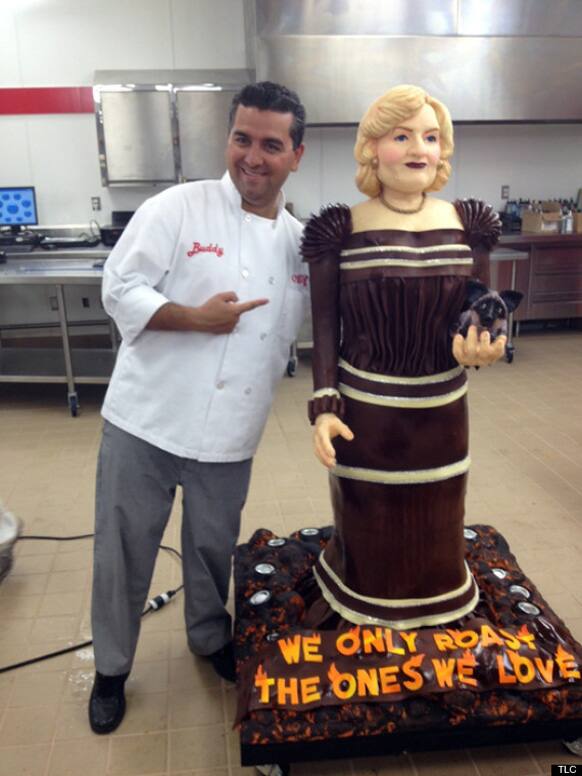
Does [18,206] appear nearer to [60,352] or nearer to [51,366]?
[60,352]

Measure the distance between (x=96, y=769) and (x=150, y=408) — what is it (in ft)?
2.92

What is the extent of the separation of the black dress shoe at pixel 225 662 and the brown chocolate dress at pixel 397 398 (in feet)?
1.32

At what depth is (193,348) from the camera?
1679 millimetres

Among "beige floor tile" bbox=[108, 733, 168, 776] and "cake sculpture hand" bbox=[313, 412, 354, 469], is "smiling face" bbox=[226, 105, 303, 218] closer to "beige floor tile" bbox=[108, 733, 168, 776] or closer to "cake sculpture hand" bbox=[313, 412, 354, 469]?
"cake sculpture hand" bbox=[313, 412, 354, 469]

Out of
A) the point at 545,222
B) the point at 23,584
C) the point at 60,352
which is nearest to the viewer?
the point at 23,584

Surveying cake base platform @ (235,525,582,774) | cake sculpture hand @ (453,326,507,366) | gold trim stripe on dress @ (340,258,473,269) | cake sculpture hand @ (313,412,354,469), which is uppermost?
gold trim stripe on dress @ (340,258,473,269)

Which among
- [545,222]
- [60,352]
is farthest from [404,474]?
[545,222]

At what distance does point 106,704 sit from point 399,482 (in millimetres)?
972

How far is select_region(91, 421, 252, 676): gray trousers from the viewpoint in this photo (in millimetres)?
1725

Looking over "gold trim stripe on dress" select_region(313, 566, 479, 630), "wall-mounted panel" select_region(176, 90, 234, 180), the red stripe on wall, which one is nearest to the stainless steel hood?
"wall-mounted panel" select_region(176, 90, 234, 180)

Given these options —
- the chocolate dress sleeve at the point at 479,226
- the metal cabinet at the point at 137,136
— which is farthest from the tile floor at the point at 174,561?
the metal cabinet at the point at 137,136

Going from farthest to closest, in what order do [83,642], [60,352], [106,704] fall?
[60,352]
[83,642]
[106,704]

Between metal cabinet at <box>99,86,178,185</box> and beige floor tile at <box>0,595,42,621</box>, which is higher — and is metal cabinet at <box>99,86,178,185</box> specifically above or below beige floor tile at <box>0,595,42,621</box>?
above

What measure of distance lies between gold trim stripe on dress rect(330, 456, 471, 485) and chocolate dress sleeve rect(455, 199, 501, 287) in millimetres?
469
